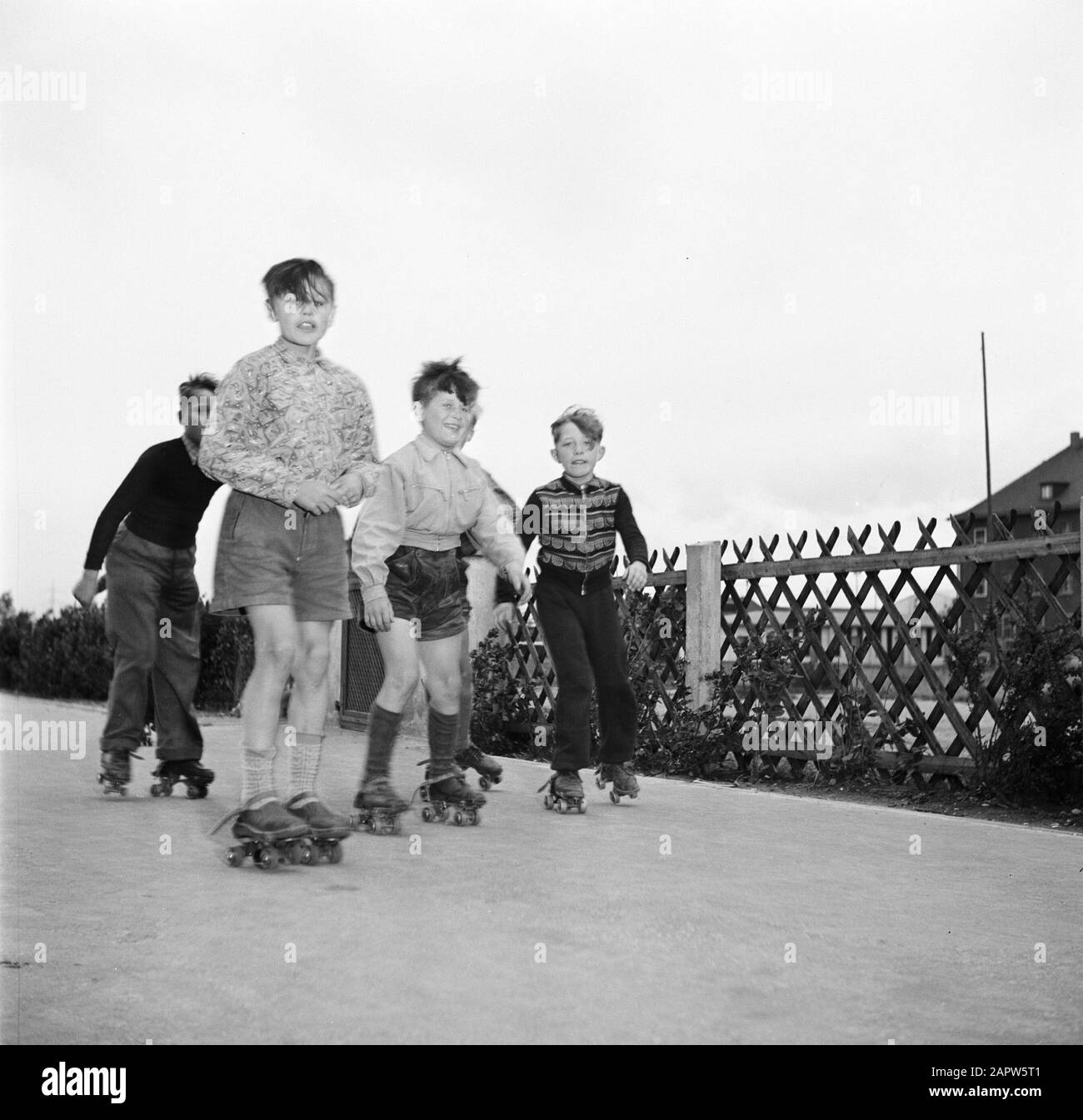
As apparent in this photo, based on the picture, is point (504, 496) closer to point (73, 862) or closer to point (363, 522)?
point (363, 522)

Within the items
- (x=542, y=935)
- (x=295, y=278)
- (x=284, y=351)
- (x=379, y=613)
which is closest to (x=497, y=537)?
(x=379, y=613)

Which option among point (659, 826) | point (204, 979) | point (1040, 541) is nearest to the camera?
point (204, 979)

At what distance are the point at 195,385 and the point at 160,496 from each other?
52 cm

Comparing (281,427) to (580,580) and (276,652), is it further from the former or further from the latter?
(580,580)

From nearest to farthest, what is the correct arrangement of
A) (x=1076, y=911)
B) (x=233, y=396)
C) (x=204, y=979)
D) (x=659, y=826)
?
(x=204, y=979), (x=1076, y=911), (x=233, y=396), (x=659, y=826)

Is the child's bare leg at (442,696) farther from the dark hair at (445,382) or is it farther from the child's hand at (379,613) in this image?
the dark hair at (445,382)

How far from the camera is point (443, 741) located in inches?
213

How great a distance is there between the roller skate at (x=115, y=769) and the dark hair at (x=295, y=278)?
8.45 ft

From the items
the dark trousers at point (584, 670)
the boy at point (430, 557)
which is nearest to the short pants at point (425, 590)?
the boy at point (430, 557)

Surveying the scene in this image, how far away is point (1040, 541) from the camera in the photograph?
687 cm

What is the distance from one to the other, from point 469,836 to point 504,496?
140cm
